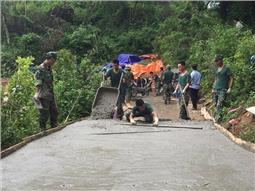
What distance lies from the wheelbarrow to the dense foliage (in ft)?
3.66

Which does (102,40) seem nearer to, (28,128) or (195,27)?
(195,27)

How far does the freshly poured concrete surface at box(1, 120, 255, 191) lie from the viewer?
6.68 m

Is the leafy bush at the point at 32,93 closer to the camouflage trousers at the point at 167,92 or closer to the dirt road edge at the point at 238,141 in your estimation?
the dirt road edge at the point at 238,141

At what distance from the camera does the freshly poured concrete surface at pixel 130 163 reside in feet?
21.9

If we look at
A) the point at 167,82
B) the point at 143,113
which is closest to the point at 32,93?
the point at 143,113

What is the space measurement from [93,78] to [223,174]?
11.8 m

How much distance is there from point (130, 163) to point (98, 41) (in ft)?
119

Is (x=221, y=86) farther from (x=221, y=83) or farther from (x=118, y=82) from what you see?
(x=118, y=82)

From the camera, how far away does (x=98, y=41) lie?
43.5m

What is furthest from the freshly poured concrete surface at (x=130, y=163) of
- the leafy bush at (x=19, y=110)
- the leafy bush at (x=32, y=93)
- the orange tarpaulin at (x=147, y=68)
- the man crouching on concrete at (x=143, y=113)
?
the orange tarpaulin at (x=147, y=68)

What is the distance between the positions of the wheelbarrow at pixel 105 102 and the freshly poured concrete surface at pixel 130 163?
368 cm

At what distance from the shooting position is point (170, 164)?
25.7ft

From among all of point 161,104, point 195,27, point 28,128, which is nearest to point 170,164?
point 28,128

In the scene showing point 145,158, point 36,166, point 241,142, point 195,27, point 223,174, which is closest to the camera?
point 223,174
